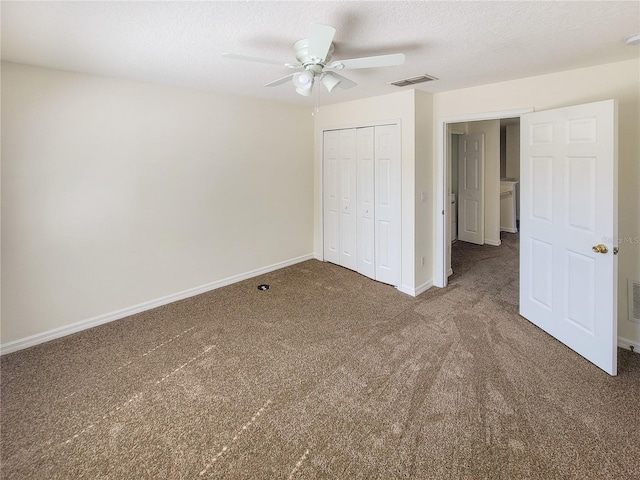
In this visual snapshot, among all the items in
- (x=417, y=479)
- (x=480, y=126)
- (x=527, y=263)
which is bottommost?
(x=417, y=479)

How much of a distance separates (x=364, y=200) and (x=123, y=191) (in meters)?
2.74

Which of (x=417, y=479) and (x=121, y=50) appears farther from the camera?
(x=121, y=50)

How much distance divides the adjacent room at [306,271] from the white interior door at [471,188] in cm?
185

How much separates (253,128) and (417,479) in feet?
13.0

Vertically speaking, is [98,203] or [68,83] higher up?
[68,83]

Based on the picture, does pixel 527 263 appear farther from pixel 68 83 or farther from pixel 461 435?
pixel 68 83

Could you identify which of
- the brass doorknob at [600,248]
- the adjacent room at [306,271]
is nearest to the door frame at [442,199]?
the adjacent room at [306,271]

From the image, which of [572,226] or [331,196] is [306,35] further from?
[331,196]

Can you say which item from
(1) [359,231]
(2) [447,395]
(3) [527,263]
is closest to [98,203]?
(1) [359,231]

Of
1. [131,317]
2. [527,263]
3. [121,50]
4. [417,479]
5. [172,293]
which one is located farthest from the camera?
[172,293]

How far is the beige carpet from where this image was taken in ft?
5.91

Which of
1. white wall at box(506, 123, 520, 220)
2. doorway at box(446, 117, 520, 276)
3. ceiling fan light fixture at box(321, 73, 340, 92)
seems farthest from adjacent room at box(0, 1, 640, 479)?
white wall at box(506, 123, 520, 220)

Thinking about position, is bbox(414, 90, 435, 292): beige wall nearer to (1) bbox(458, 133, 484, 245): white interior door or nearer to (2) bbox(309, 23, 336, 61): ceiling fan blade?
(2) bbox(309, 23, 336, 61): ceiling fan blade

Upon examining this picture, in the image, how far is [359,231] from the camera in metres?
4.80
